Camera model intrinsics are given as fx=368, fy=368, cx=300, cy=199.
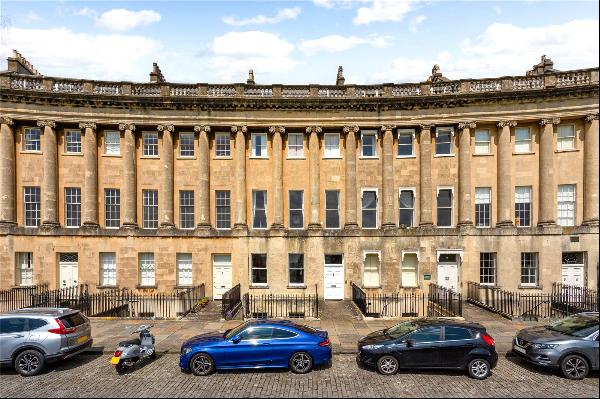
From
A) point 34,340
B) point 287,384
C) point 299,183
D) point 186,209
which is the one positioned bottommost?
point 287,384

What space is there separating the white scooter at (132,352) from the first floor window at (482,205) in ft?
67.2

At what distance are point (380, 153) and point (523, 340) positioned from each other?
15.1 metres

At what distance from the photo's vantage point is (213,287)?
77.5ft

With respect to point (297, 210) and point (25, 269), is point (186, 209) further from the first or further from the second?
point (25, 269)

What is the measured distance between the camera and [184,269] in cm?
2378

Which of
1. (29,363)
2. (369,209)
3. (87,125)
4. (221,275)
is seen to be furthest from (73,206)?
(369,209)

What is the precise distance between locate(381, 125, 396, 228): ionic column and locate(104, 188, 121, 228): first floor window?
17242mm

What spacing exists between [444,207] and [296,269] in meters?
10.4

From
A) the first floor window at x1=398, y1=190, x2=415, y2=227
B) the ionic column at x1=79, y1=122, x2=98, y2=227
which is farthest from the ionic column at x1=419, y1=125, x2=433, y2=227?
the ionic column at x1=79, y1=122, x2=98, y2=227

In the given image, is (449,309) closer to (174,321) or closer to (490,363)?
(490,363)

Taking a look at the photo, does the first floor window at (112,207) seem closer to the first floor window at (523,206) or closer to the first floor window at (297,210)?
the first floor window at (297,210)

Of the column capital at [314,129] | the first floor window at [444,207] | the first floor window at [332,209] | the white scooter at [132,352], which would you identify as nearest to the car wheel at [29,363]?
the white scooter at [132,352]

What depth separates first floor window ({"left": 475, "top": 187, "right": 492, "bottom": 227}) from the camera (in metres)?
23.7

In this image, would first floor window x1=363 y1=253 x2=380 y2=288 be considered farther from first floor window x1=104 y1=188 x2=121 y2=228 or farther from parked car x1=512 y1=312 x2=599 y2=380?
first floor window x1=104 y1=188 x2=121 y2=228
